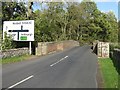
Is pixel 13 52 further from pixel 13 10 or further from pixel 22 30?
pixel 13 10

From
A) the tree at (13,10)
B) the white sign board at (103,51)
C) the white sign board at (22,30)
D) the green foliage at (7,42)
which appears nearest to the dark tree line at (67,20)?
the tree at (13,10)

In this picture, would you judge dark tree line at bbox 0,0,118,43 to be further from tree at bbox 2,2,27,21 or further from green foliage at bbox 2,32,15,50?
green foliage at bbox 2,32,15,50

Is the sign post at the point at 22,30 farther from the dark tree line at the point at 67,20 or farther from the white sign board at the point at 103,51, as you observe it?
the white sign board at the point at 103,51

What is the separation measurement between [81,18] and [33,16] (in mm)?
49678

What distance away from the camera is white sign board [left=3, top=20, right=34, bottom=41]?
3816 cm

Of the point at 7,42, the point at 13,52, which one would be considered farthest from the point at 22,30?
the point at 13,52

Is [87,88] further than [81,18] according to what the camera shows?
No

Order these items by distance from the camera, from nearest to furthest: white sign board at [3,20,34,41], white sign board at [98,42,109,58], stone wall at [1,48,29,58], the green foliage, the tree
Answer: stone wall at [1,48,29,58]
the green foliage
white sign board at [3,20,34,41]
white sign board at [98,42,109,58]
the tree

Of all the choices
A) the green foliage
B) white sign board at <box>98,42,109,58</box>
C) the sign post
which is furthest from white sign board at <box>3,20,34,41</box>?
white sign board at <box>98,42,109,58</box>

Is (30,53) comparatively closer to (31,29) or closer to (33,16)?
(31,29)

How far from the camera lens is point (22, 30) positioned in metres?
38.2

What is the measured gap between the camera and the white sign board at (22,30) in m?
38.2

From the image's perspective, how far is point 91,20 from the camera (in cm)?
10288

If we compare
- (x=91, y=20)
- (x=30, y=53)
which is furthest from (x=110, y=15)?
(x=30, y=53)
